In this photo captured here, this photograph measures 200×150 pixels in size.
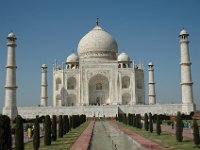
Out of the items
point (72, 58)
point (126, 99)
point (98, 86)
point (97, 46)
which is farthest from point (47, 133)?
point (72, 58)

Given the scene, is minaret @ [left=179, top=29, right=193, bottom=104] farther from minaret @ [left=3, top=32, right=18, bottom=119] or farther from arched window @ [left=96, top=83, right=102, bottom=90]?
minaret @ [left=3, top=32, right=18, bottom=119]

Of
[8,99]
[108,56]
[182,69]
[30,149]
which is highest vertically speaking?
[108,56]

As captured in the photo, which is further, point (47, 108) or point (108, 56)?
point (108, 56)

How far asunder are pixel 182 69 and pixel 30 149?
2117 centimetres

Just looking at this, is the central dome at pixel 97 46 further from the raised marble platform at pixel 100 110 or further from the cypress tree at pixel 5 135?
the cypress tree at pixel 5 135

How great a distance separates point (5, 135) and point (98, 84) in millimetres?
29976

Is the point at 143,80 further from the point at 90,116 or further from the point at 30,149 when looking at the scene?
the point at 30,149

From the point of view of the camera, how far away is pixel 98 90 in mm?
38125

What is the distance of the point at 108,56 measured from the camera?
39.3 meters

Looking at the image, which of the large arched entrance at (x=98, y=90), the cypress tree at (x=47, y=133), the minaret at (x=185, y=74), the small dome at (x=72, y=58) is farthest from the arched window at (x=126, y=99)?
the cypress tree at (x=47, y=133)

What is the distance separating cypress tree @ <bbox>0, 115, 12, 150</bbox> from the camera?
844 cm

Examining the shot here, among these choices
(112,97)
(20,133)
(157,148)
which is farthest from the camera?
(112,97)

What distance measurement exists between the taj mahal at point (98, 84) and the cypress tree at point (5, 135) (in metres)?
21.8

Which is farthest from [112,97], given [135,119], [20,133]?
[20,133]
